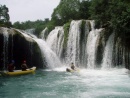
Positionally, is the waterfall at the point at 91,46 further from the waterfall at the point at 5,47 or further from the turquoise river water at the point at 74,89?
the waterfall at the point at 5,47

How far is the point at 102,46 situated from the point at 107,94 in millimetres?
13147

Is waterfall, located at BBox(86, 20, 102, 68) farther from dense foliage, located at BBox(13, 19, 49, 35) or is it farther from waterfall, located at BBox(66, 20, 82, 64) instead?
dense foliage, located at BBox(13, 19, 49, 35)

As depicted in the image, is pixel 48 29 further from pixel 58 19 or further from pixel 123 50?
pixel 123 50

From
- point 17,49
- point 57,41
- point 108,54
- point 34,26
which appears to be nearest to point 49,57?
point 57,41

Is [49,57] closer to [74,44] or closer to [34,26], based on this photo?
[74,44]

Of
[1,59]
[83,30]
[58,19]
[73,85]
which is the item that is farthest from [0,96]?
[58,19]

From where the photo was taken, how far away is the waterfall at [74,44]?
29797mm

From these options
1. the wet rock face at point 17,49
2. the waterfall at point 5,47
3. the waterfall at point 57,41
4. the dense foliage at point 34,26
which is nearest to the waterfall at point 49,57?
the wet rock face at point 17,49

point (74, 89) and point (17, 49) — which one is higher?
point (17, 49)

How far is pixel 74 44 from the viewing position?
3030 centimetres

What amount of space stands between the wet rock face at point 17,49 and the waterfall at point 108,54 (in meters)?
7.87

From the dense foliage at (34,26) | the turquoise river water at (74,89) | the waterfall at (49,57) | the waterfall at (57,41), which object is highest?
the dense foliage at (34,26)

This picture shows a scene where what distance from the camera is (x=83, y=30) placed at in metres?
30.0

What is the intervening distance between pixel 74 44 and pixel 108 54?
5.12 metres
